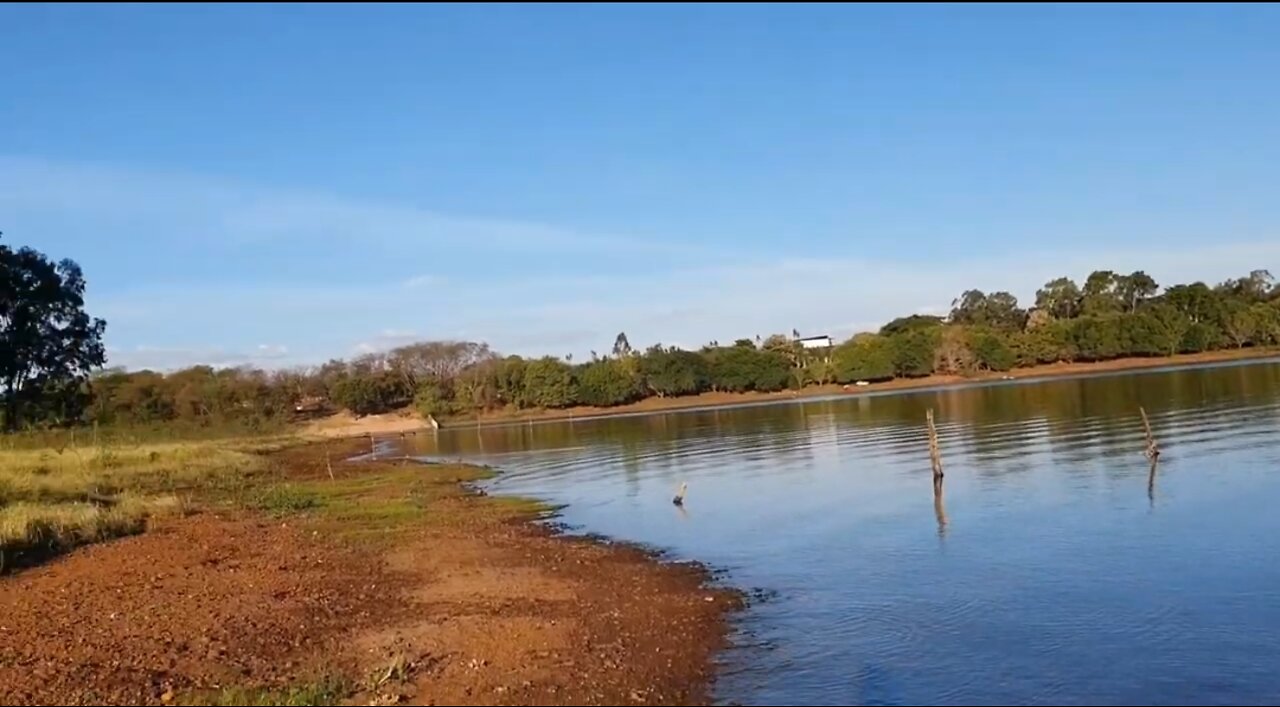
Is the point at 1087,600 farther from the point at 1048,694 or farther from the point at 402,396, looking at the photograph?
the point at 402,396

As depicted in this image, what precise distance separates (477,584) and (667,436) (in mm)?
57285

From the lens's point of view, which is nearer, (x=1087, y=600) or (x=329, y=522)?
(x=1087, y=600)

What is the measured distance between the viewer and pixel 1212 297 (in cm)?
13475

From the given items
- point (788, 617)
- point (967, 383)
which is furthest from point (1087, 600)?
point (967, 383)

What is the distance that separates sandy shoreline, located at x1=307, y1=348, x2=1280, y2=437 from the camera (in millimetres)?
130625

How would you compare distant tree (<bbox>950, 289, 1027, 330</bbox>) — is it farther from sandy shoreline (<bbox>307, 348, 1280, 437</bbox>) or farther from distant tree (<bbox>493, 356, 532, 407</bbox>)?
distant tree (<bbox>493, 356, 532, 407</bbox>)

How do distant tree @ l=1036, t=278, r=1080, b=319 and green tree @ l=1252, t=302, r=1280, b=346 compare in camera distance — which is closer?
green tree @ l=1252, t=302, r=1280, b=346

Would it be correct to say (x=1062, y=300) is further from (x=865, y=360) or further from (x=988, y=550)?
(x=988, y=550)

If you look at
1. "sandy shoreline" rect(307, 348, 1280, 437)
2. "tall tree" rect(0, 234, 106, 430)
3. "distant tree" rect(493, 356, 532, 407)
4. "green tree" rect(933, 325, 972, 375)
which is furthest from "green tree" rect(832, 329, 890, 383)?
"tall tree" rect(0, 234, 106, 430)

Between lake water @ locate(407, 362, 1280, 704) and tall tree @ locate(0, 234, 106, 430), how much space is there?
37.6 m

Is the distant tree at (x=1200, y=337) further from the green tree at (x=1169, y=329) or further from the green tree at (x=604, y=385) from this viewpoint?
the green tree at (x=604, y=385)

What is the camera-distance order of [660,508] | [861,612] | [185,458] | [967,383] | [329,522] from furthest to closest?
[967,383], [185,458], [660,508], [329,522], [861,612]

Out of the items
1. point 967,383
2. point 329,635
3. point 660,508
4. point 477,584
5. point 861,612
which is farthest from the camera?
point 967,383

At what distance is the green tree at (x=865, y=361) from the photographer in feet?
454
